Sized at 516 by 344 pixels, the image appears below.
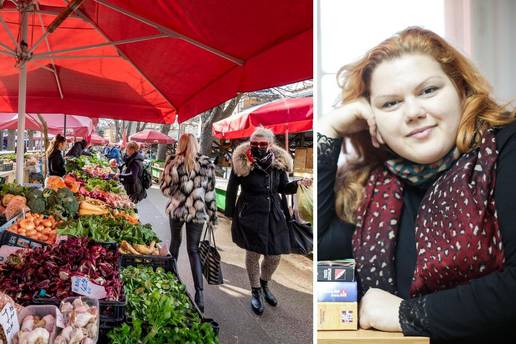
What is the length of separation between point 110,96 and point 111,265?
3.23 metres

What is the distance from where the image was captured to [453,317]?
243cm

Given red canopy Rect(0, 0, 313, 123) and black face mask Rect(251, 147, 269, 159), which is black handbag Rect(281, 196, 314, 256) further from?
red canopy Rect(0, 0, 313, 123)

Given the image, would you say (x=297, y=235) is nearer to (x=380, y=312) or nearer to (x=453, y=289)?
(x=380, y=312)

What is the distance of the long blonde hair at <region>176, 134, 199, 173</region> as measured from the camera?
15.4 feet

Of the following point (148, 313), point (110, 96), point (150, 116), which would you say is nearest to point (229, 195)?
point (150, 116)

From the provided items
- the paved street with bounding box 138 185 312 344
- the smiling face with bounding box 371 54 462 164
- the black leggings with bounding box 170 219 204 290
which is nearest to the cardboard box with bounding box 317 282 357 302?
the smiling face with bounding box 371 54 462 164

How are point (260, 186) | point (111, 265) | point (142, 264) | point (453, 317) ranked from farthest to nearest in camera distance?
point (260, 186), point (142, 264), point (111, 265), point (453, 317)

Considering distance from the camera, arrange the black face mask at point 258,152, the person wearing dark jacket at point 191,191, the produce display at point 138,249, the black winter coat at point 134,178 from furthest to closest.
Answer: the black winter coat at point 134,178
the person wearing dark jacket at point 191,191
the black face mask at point 258,152
the produce display at point 138,249

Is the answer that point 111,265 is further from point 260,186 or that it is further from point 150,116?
point 150,116

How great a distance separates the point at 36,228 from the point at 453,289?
2717mm

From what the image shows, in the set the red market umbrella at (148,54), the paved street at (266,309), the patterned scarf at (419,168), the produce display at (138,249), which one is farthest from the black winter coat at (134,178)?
the patterned scarf at (419,168)

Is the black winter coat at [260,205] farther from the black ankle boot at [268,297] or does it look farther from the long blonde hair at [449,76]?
the long blonde hair at [449,76]

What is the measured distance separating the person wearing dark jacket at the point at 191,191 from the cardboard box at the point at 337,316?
2.30 meters

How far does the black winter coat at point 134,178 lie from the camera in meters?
7.63
